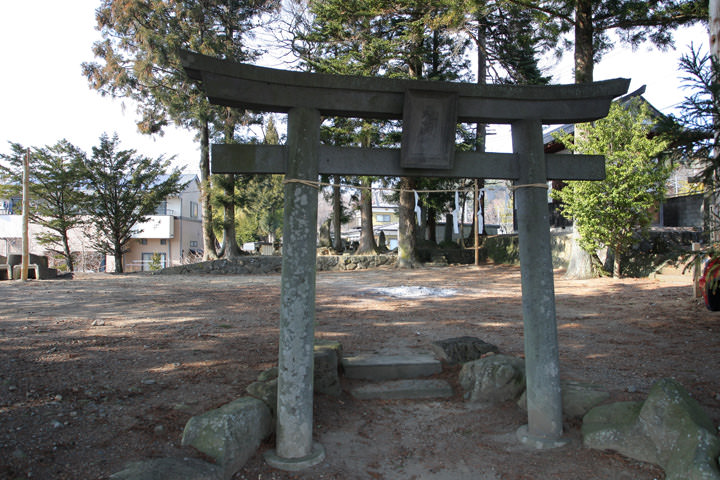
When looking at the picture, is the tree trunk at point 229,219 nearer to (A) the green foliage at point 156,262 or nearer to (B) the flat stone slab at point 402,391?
(A) the green foliage at point 156,262

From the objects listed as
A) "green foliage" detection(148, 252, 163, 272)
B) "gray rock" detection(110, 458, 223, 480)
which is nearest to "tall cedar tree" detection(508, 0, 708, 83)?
"gray rock" detection(110, 458, 223, 480)

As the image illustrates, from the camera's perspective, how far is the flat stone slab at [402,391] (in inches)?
195

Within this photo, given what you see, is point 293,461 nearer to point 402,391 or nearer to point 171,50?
point 402,391

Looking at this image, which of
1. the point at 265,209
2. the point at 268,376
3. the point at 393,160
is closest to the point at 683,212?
the point at 393,160

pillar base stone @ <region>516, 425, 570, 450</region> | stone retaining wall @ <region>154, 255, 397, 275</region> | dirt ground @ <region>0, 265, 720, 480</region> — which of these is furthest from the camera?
stone retaining wall @ <region>154, 255, 397, 275</region>

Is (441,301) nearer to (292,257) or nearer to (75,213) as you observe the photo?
(292,257)

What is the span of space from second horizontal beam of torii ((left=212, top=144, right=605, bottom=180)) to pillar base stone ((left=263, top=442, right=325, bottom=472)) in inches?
92.5

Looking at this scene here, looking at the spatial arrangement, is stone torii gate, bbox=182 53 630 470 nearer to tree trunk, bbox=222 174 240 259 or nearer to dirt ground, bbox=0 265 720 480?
dirt ground, bbox=0 265 720 480

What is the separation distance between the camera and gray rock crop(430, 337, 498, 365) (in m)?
5.77

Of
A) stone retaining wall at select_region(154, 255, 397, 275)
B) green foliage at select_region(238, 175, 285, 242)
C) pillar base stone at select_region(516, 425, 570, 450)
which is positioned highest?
green foliage at select_region(238, 175, 285, 242)

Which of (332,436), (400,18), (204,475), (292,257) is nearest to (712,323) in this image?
(332,436)

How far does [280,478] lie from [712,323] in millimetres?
7312

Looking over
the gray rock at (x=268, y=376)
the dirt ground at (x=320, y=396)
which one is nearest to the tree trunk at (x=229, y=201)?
the dirt ground at (x=320, y=396)

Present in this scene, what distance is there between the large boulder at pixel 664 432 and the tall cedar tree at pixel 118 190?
68.9 ft
